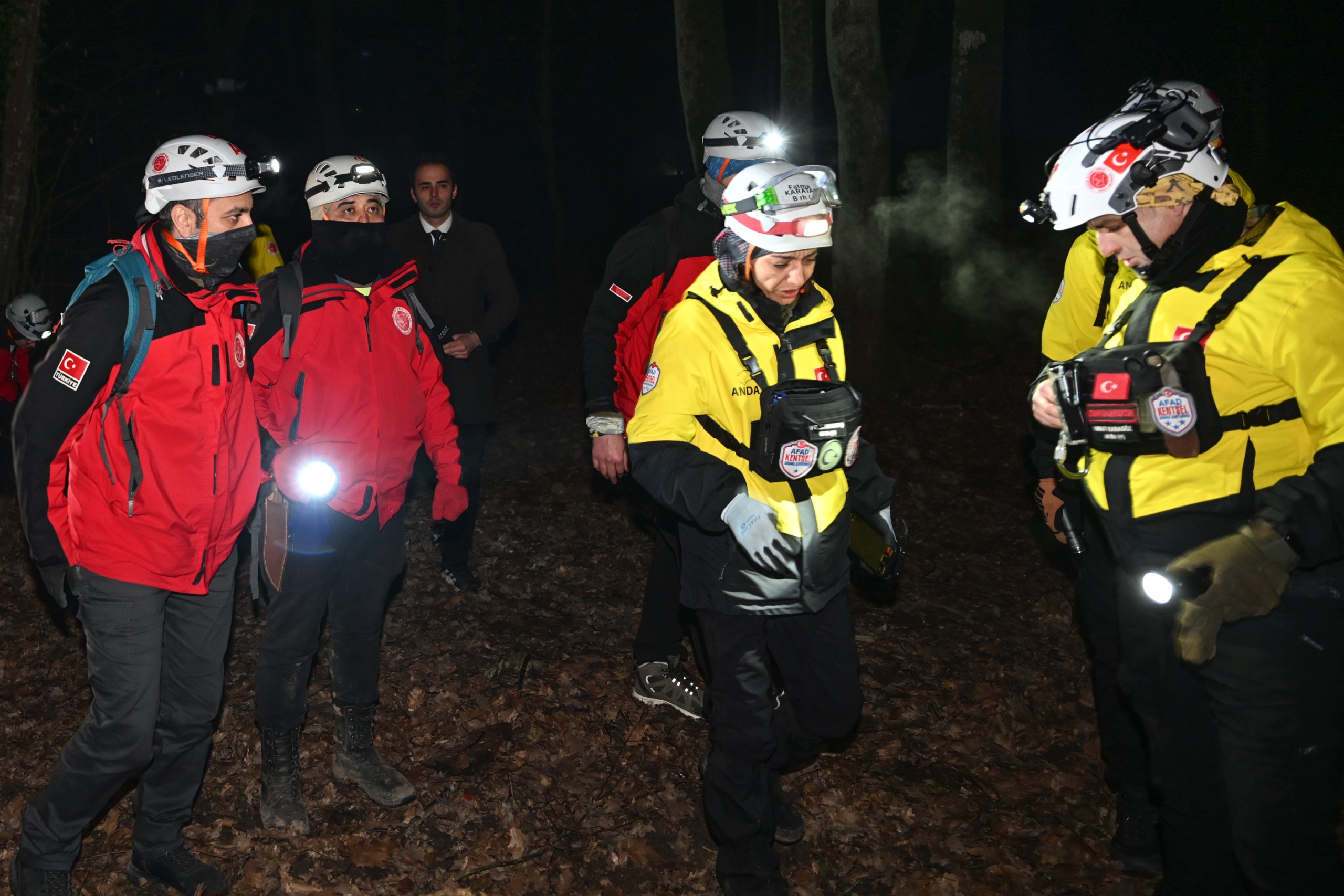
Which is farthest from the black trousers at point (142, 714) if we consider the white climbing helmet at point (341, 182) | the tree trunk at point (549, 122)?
the tree trunk at point (549, 122)

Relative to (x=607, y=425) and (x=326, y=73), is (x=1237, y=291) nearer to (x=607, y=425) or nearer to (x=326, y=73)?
(x=607, y=425)

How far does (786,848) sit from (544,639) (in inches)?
94.4

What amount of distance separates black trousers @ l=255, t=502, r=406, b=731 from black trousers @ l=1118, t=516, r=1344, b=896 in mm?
3183

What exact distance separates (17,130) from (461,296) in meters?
6.09

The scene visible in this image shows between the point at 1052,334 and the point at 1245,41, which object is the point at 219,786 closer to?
the point at 1052,334

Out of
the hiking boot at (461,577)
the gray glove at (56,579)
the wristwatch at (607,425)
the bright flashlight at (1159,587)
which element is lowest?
the hiking boot at (461,577)

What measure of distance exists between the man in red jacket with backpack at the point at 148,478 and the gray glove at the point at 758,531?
1.97 meters

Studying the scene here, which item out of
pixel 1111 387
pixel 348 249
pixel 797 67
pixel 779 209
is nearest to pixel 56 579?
pixel 348 249

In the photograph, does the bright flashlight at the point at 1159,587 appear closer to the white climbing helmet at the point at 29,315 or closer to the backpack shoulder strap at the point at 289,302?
the backpack shoulder strap at the point at 289,302

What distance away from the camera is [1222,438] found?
10.9ft

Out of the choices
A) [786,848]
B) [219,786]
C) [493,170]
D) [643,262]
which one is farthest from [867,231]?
[493,170]

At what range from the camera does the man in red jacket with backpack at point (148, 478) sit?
3.57 m

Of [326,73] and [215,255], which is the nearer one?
[215,255]

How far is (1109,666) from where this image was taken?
14.8 feet
